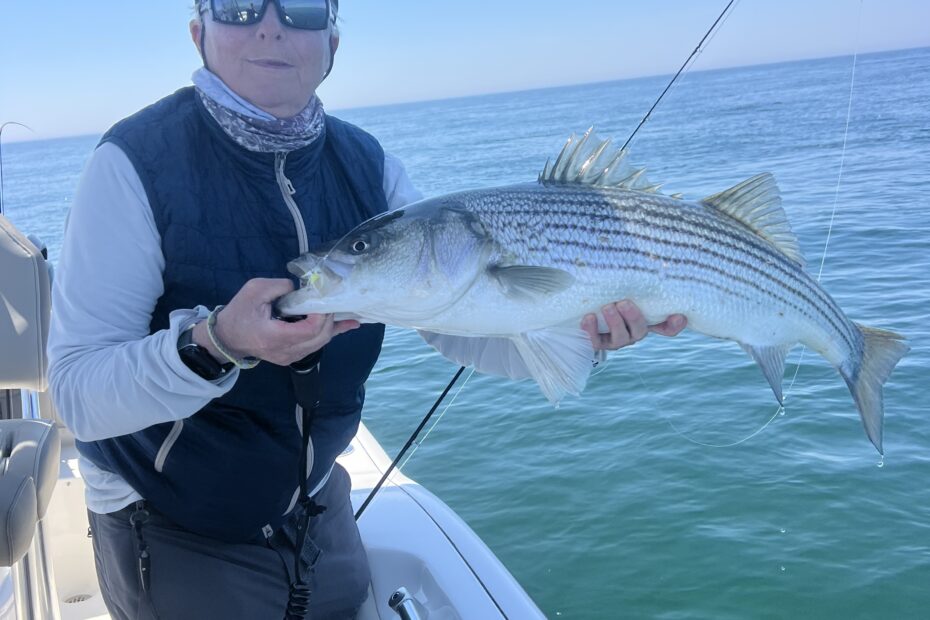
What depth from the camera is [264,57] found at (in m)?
2.48

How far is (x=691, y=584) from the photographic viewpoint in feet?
16.2

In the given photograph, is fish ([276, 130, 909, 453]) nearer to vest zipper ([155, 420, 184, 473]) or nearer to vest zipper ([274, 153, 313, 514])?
vest zipper ([274, 153, 313, 514])

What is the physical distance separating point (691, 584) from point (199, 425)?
3693mm

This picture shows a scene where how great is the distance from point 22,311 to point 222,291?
1.85 metres

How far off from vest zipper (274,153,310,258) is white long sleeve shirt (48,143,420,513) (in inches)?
→ 17.3

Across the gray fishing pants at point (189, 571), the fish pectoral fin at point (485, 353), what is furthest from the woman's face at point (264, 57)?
the gray fishing pants at point (189, 571)

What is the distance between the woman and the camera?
2.16 m

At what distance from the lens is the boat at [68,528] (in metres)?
2.82

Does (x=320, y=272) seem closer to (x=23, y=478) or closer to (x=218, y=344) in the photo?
(x=218, y=344)

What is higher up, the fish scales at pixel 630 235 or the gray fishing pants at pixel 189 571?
the fish scales at pixel 630 235

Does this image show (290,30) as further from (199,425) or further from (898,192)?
(898,192)

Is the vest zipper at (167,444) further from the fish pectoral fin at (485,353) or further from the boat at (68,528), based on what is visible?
the fish pectoral fin at (485,353)

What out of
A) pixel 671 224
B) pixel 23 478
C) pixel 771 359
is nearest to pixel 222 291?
pixel 23 478

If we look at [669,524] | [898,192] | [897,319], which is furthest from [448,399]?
[898,192]
